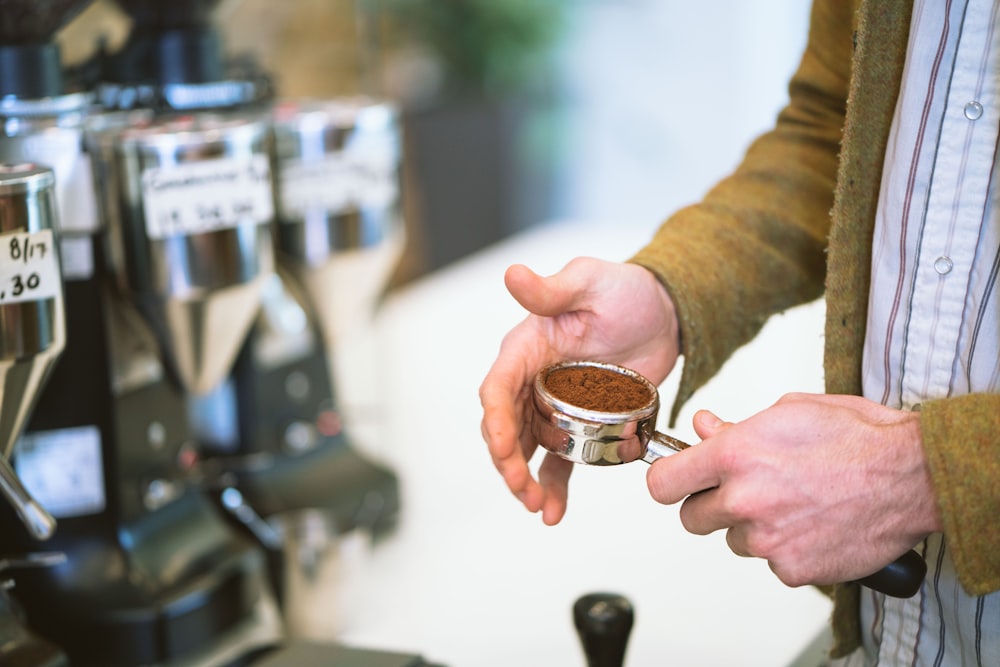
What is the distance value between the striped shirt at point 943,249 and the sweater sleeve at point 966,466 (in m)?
0.11

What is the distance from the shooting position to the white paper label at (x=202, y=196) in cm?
84

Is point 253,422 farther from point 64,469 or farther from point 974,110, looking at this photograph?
point 974,110

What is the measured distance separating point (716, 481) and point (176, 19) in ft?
2.16

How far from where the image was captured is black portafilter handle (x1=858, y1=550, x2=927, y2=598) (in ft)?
1.98

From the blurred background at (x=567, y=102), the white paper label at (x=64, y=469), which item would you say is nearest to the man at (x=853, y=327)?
the white paper label at (x=64, y=469)

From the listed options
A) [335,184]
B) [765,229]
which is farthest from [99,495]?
[765,229]

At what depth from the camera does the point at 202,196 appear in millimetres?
856

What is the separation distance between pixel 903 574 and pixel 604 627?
0.19 meters

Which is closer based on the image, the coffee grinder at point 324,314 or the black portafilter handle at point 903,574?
the black portafilter handle at point 903,574

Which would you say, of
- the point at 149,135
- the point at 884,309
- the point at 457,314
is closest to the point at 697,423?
the point at 884,309

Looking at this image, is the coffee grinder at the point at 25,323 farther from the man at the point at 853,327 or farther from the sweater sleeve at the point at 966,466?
the sweater sleeve at the point at 966,466

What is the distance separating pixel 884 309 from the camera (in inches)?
28.4

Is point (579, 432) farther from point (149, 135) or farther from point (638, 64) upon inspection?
point (638, 64)

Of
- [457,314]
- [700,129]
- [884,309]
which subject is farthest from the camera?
[700,129]
